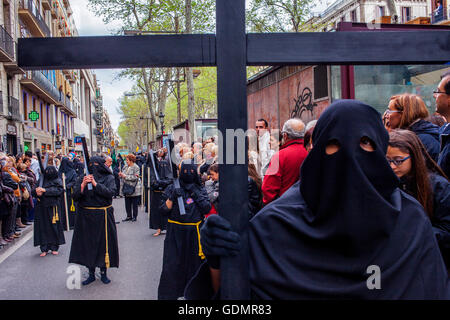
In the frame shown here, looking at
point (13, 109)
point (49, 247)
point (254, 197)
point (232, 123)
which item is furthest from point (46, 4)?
point (232, 123)

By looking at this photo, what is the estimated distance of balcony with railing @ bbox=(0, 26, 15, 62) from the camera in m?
21.1

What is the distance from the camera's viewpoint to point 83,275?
642cm

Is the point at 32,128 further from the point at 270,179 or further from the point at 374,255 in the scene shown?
the point at 374,255

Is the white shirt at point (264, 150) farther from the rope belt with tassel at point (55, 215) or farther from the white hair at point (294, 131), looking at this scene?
the rope belt with tassel at point (55, 215)

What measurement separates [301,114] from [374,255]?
7.62 m

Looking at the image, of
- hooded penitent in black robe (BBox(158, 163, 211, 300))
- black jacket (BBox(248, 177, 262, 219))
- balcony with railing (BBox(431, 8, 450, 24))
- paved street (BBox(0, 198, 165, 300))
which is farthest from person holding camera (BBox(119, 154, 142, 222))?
balcony with railing (BBox(431, 8, 450, 24))

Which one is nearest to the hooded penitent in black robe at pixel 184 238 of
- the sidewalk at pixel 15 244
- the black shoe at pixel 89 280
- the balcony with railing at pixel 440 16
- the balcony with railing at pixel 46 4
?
the black shoe at pixel 89 280

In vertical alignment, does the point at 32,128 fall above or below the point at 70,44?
above

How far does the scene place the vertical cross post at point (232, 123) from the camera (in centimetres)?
147

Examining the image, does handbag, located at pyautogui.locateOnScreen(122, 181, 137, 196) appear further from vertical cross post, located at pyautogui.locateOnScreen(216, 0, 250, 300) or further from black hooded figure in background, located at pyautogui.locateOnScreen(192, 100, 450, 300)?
vertical cross post, located at pyautogui.locateOnScreen(216, 0, 250, 300)

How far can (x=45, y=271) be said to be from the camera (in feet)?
22.3

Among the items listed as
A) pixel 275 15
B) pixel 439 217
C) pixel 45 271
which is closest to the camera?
pixel 439 217

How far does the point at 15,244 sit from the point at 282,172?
7.38 m
